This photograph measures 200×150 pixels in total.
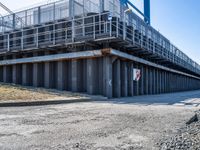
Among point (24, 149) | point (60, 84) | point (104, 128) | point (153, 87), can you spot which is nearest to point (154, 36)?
point (153, 87)

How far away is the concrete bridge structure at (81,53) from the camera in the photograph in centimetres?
1516

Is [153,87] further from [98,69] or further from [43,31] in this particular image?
[43,31]

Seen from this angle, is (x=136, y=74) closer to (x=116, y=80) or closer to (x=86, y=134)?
(x=116, y=80)

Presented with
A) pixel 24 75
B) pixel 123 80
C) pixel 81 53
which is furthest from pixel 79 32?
pixel 24 75

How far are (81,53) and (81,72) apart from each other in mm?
1486

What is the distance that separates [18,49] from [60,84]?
5447 mm

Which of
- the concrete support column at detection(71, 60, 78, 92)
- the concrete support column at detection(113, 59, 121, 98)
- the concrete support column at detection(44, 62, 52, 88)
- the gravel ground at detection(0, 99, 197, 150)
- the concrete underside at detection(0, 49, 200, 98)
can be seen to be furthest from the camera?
the concrete support column at detection(44, 62, 52, 88)

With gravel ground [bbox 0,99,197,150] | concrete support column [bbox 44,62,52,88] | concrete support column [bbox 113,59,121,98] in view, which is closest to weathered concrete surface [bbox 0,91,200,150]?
gravel ground [bbox 0,99,197,150]

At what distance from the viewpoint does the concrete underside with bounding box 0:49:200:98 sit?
1512 cm

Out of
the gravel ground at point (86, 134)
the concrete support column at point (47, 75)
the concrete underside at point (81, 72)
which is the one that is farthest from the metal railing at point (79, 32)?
the gravel ground at point (86, 134)

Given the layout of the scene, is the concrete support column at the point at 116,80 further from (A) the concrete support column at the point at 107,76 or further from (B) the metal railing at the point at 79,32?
(B) the metal railing at the point at 79,32

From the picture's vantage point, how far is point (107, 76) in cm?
1476

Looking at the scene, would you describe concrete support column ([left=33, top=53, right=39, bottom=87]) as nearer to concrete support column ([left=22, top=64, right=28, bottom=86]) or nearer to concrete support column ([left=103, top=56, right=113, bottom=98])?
concrete support column ([left=22, top=64, right=28, bottom=86])

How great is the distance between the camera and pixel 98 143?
399 cm
